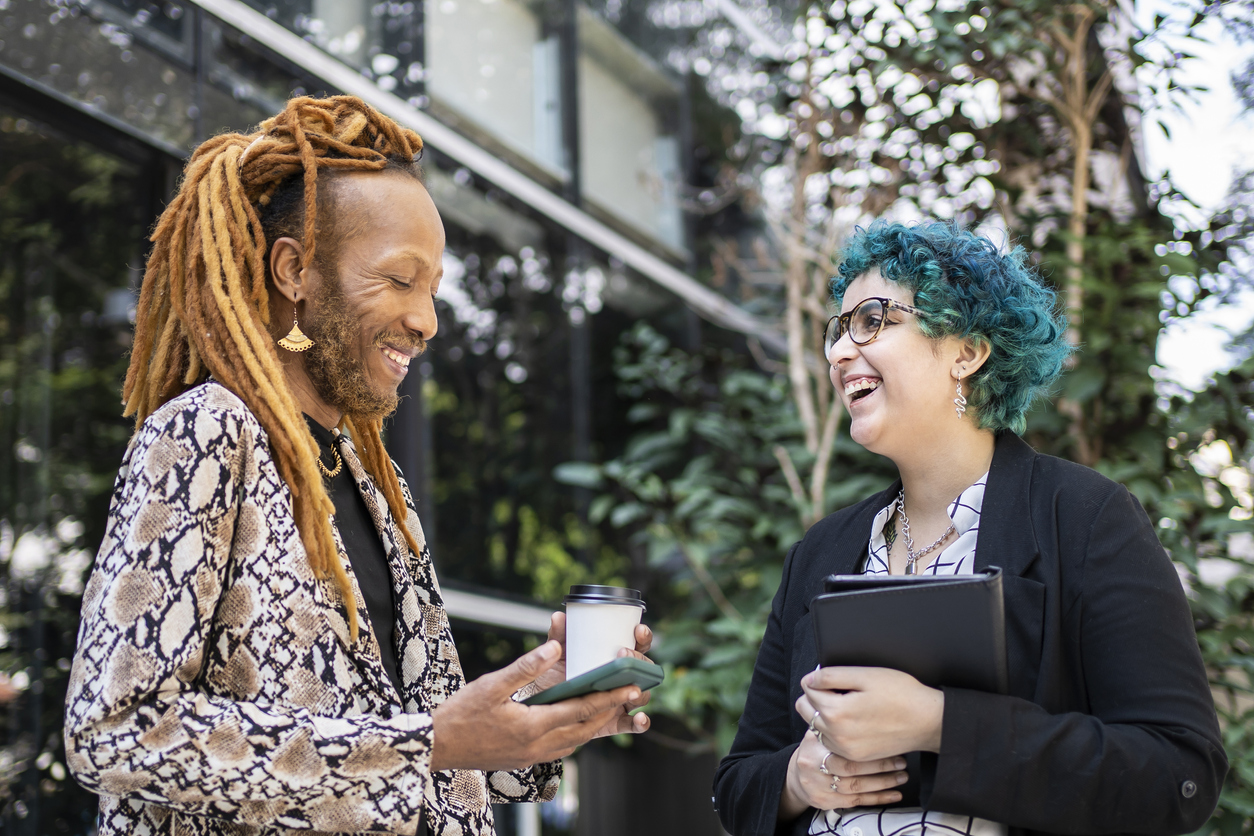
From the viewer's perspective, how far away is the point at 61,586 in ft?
10.8

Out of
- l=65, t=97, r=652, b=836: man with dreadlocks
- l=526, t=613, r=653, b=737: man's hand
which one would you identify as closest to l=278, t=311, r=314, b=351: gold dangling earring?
l=65, t=97, r=652, b=836: man with dreadlocks

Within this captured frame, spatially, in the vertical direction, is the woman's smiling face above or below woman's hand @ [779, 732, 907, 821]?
above

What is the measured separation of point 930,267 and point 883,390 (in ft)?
0.73

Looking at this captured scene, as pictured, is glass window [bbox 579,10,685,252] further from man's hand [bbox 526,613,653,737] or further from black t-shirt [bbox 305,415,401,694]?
man's hand [bbox 526,613,653,737]

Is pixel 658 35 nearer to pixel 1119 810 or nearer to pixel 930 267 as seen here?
pixel 930 267

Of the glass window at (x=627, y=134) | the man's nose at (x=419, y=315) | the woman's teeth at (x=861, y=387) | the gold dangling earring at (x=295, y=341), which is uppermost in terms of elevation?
the glass window at (x=627, y=134)

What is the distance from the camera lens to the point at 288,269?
1775 millimetres

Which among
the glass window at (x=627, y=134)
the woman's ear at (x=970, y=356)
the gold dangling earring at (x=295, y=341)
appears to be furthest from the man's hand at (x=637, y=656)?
the glass window at (x=627, y=134)

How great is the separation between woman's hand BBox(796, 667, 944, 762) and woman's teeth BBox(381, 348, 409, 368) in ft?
2.80

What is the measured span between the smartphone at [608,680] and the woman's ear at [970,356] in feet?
2.60

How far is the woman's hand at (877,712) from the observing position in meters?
1.47

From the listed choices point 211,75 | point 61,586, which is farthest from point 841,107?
point 61,586

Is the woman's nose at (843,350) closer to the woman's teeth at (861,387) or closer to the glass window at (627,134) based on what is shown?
the woman's teeth at (861,387)

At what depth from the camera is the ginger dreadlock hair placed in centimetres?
160
